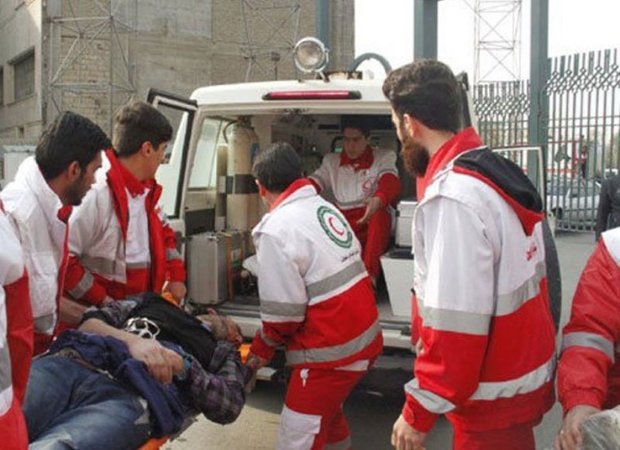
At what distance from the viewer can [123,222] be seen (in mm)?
3738

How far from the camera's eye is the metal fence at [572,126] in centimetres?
1253

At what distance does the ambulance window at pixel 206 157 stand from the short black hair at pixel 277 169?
1.69m

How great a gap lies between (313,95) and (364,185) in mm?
1588

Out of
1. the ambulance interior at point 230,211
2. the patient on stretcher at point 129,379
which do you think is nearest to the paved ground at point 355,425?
the ambulance interior at point 230,211

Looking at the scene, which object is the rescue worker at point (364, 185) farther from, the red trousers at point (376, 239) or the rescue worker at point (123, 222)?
the rescue worker at point (123, 222)

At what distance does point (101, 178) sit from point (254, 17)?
25644mm

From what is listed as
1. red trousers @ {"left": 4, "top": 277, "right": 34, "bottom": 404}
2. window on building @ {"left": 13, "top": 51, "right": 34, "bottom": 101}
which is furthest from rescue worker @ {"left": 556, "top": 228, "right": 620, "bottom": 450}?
window on building @ {"left": 13, "top": 51, "right": 34, "bottom": 101}

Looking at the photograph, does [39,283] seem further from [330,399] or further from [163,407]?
[330,399]

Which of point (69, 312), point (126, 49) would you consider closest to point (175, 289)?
point (69, 312)

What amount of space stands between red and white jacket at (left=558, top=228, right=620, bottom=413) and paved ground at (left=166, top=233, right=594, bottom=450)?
176 cm

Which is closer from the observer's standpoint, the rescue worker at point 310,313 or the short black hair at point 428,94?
the short black hair at point 428,94

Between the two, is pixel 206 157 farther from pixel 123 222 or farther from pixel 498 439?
pixel 498 439

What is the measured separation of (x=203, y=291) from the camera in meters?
4.95

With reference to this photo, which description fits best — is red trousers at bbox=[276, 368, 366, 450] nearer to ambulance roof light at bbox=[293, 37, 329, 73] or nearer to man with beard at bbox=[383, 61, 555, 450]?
man with beard at bbox=[383, 61, 555, 450]
